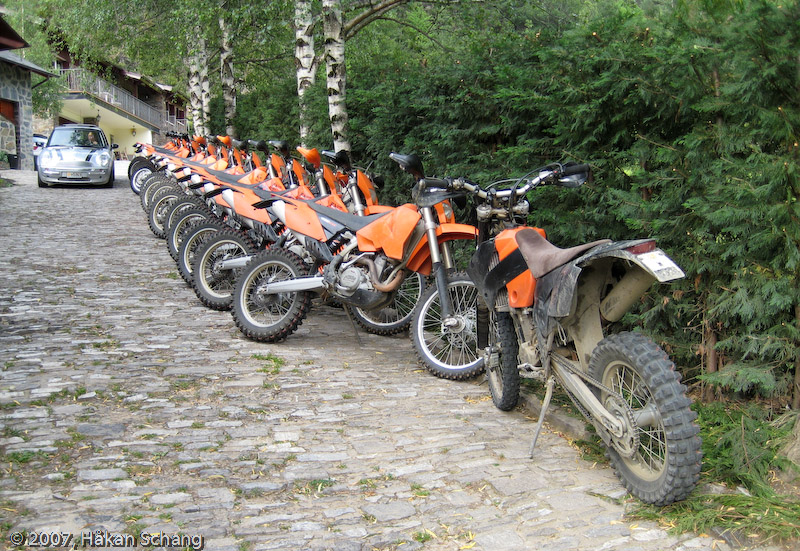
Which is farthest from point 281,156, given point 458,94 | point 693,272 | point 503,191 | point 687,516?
point 687,516

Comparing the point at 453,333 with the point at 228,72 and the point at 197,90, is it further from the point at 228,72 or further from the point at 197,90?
the point at 197,90

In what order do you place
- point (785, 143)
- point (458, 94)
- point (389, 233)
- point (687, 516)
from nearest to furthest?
point (687, 516) < point (785, 143) < point (389, 233) < point (458, 94)

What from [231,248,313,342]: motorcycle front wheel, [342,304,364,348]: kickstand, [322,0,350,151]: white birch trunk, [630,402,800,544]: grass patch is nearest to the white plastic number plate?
[630,402,800,544]: grass patch

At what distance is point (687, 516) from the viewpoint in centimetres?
335

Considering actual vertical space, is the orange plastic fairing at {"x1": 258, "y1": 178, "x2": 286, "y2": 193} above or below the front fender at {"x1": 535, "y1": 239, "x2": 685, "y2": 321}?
above

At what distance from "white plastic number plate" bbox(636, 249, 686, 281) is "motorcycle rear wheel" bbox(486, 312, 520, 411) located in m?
1.41

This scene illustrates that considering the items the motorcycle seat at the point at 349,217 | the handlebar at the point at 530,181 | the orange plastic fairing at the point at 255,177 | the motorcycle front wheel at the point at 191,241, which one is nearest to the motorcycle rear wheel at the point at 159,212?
the orange plastic fairing at the point at 255,177

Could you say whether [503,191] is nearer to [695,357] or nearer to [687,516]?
[695,357]

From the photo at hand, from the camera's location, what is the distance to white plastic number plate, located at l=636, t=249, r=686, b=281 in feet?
10.5

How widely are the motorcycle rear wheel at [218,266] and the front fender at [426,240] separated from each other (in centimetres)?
206

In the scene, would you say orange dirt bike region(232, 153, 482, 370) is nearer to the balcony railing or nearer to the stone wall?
the stone wall

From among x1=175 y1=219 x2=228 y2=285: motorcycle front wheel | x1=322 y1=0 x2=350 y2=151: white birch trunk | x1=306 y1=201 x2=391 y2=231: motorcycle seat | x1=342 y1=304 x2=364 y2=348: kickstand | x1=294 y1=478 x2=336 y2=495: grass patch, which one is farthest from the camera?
x1=322 y1=0 x2=350 y2=151: white birch trunk

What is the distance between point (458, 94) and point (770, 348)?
148 inches

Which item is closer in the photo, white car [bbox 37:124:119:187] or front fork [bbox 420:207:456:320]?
front fork [bbox 420:207:456:320]
